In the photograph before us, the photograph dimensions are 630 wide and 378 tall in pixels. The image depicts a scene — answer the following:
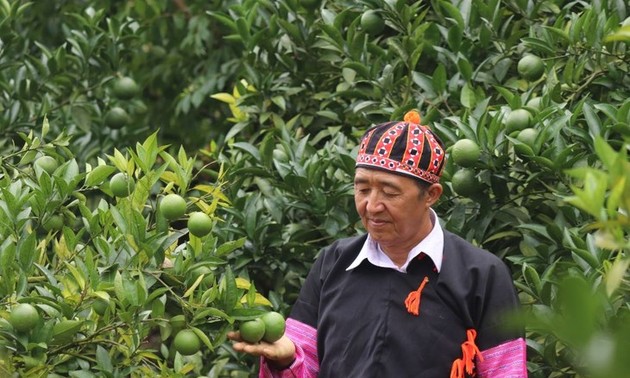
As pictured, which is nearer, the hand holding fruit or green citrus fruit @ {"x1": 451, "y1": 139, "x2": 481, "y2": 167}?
the hand holding fruit

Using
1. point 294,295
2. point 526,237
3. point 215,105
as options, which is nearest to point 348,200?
point 294,295

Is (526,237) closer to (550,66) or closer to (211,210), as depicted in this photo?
(550,66)

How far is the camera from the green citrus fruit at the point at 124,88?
13.9 ft

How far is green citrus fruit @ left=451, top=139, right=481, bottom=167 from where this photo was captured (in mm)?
2844

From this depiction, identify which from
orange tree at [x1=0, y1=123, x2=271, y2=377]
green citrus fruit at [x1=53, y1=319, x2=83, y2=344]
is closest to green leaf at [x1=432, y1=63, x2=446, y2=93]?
orange tree at [x1=0, y1=123, x2=271, y2=377]

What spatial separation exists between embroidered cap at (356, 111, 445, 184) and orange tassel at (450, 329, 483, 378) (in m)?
0.36

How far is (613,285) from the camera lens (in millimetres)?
1268

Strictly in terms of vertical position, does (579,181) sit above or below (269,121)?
above

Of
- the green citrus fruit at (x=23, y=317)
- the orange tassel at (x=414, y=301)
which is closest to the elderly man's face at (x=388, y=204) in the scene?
the orange tassel at (x=414, y=301)

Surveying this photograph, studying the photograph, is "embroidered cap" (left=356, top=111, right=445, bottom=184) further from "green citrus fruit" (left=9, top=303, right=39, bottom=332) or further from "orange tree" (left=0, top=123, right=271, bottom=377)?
"green citrus fruit" (left=9, top=303, right=39, bottom=332)

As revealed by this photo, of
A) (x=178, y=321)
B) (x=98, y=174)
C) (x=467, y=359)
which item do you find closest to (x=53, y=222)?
(x=98, y=174)

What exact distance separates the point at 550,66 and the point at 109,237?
1.39m

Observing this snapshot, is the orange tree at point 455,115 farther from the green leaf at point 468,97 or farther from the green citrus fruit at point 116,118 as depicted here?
the green citrus fruit at point 116,118

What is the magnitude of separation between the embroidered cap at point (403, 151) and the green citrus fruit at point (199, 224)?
1.38 ft
